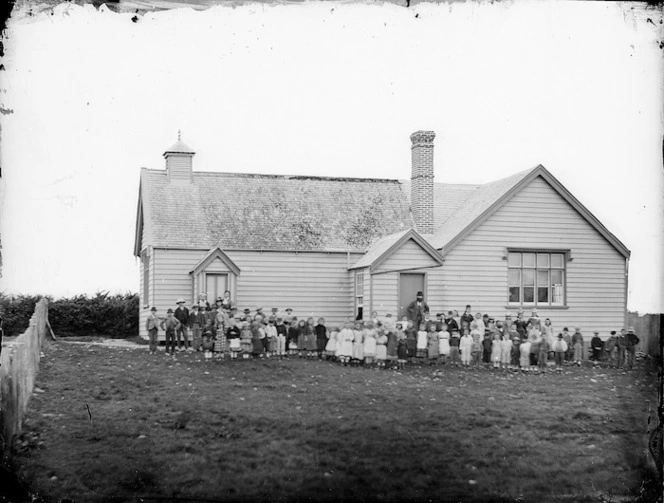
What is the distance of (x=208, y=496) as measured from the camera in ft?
28.1

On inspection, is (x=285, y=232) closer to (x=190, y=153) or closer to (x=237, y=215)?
(x=237, y=215)

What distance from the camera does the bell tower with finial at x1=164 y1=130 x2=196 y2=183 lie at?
33.4ft

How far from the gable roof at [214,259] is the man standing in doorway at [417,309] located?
14.5ft

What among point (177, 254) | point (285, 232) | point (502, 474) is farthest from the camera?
point (285, 232)

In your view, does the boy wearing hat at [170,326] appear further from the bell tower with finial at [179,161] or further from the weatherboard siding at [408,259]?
the weatherboard siding at [408,259]

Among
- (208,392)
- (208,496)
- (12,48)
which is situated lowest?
(208,496)

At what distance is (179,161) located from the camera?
10.8 m

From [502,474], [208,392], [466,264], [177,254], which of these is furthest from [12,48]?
[466,264]

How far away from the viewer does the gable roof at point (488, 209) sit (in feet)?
42.8

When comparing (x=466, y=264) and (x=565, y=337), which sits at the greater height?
(x=466, y=264)

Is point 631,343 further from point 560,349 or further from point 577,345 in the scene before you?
point 560,349

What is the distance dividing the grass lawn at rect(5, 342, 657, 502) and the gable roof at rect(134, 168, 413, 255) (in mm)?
1898

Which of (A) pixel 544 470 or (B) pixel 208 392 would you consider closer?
(A) pixel 544 470

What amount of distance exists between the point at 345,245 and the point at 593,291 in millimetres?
4598
